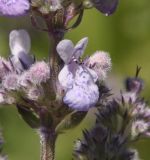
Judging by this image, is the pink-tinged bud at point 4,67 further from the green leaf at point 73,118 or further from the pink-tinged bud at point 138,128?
the pink-tinged bud at point 138,128

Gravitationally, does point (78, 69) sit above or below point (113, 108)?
above

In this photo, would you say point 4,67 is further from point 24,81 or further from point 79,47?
point 79,47

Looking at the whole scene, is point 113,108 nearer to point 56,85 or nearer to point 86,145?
point 86,145

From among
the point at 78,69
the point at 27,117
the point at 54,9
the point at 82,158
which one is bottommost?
the point at 82,158

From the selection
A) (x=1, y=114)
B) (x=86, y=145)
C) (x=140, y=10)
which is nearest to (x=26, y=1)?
(x=86, y=145)

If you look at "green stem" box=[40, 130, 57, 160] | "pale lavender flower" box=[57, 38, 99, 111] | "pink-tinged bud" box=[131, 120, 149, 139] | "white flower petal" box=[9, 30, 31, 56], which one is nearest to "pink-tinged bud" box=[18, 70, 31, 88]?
"pale lavender flower" box=[57, 38, 99, 111]

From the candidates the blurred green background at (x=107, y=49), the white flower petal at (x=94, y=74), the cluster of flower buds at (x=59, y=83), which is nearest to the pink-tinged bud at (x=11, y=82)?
the cluster of flower buds at (x=59, y=83)

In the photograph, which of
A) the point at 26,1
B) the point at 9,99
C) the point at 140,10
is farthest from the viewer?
the point at 140,10
